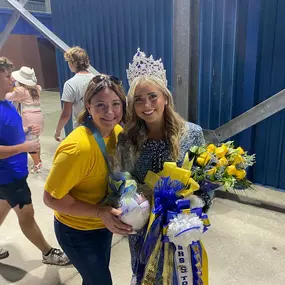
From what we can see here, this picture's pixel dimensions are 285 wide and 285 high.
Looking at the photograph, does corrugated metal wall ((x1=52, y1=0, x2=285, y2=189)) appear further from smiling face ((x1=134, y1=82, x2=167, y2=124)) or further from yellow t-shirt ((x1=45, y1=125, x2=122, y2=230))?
yellow t-shirt ((x1=45, y1=125, x2=122, y2=230))

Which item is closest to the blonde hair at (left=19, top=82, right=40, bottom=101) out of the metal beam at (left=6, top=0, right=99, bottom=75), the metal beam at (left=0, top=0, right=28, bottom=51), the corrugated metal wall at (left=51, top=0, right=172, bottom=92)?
the metal beam at (left=6, top=0, right=99, bottom=75)

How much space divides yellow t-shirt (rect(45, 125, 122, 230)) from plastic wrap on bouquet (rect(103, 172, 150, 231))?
3.9 inches

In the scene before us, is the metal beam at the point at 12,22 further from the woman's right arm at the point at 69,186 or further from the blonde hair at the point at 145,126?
the woman's right arm at the point at 69,186

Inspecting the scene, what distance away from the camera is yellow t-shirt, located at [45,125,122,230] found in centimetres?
130

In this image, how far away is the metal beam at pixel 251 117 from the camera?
9.59 feet

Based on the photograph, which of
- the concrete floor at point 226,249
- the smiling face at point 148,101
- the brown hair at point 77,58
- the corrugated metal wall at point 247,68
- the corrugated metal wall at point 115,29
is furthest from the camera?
the corrugated metal wall at point 115,29

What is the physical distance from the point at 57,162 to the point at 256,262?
192 cm

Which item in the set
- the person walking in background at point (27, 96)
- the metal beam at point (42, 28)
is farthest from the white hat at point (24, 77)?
the metal beam at point (42, 28)

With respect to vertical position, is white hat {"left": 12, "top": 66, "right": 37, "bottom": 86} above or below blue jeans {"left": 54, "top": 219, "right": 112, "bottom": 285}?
above

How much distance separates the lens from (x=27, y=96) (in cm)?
407

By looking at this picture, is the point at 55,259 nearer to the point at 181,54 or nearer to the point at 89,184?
the point at 89,184

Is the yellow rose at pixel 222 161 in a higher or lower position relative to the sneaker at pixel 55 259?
higher

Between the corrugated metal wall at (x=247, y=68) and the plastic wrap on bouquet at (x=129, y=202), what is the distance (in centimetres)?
247

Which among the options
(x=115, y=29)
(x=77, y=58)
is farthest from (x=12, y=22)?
(x=77, y=58)
